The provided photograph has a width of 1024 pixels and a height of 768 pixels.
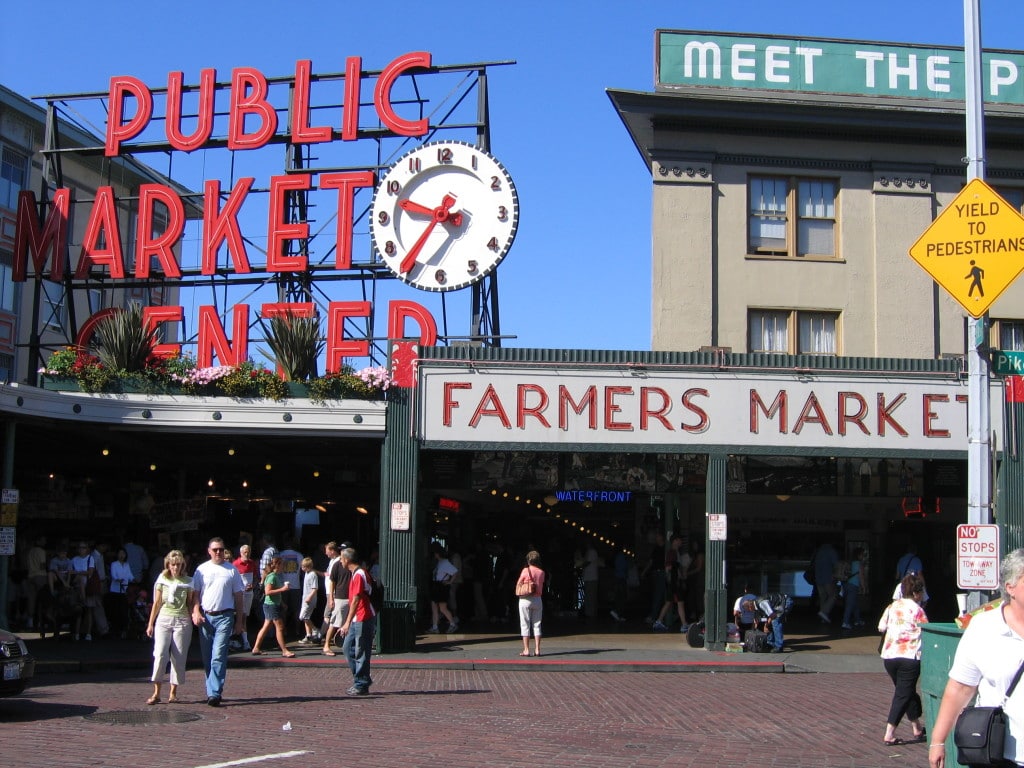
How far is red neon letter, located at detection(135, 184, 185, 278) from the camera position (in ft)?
96.3

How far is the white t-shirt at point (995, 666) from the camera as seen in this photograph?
552 centimetres

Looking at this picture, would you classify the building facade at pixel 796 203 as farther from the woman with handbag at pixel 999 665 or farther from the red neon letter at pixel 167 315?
the woman with handbag at pixel 999 665

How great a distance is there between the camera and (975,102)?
11.9m

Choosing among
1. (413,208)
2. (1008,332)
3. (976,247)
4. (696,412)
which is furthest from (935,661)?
(413,208)

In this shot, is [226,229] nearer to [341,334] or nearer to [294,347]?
[341,334]

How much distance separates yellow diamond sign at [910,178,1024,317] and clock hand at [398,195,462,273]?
16762mm

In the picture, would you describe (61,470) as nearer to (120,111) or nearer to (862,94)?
(120,111)

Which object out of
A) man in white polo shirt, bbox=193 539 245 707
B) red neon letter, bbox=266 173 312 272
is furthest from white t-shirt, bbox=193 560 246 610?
red neon letter, bbox=266 173 312 272

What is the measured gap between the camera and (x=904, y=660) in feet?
39.3

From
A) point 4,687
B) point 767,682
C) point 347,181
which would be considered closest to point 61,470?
A: point 347,181

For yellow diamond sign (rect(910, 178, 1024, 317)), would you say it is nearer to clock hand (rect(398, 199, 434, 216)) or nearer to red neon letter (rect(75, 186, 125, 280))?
clock hand (rect(398, 199, 434, 216))

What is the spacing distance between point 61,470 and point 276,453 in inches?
223

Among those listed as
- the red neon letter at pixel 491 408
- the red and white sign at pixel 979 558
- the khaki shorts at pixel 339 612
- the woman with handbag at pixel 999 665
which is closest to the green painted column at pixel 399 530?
the red neon letter at pixel 491 408

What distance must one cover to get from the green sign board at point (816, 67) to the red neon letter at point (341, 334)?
8.26 metres
